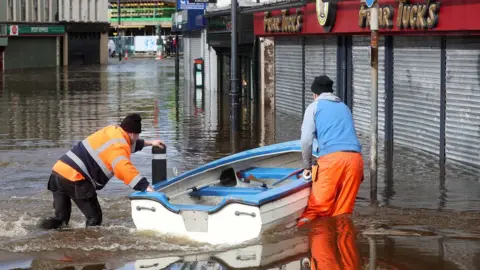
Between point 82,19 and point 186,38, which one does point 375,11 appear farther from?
point 82,19

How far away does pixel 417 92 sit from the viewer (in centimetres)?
1695

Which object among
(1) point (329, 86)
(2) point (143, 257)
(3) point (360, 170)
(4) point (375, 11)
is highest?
(4) point (375, 11)

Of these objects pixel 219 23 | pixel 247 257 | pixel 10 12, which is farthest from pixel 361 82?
pixel 10 12

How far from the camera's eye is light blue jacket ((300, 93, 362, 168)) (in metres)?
10.1

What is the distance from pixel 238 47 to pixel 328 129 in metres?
20.5

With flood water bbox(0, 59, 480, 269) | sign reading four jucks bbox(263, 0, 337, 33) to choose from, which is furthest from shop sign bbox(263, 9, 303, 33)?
flood water bbox(0, 59, 480, 269)

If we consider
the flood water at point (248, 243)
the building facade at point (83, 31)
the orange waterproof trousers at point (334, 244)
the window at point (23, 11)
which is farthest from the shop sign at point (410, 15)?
the building facade at point (83, 31)

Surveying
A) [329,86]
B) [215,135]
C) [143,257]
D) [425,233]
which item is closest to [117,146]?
[143,257]

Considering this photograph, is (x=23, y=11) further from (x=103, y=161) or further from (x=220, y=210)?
(x=220, y=210)

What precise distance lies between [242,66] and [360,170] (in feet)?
69.7

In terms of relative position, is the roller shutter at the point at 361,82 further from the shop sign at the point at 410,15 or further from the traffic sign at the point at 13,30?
the traffic sign at the point at 13,30

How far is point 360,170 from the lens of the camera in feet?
33.1

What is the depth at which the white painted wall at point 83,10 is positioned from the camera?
74.1 m

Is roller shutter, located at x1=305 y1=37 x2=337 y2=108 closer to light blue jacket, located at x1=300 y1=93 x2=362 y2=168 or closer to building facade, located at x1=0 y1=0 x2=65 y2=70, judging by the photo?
light blue jacket, located at x1=300 y1=93 x2=362 y2=168
